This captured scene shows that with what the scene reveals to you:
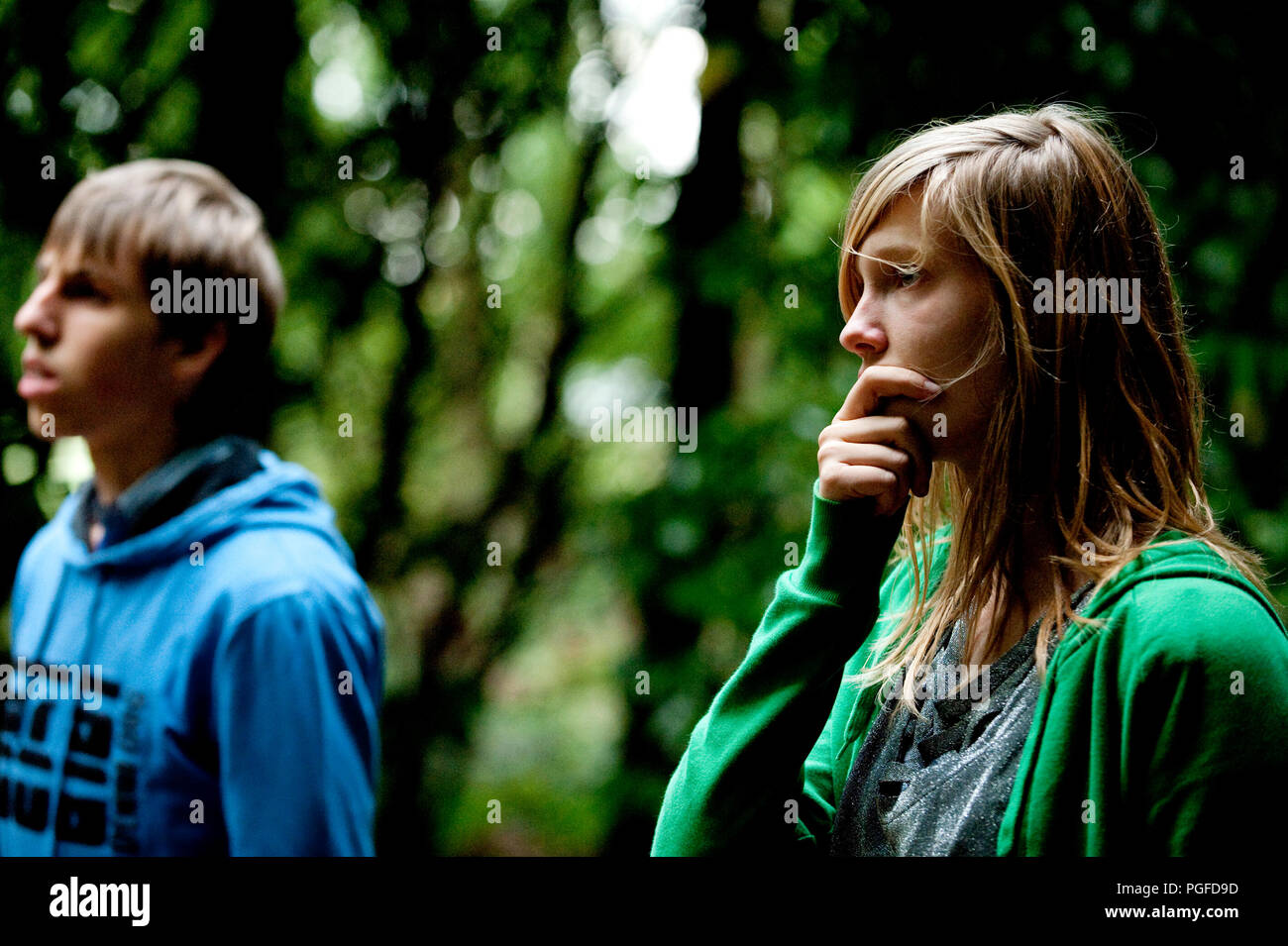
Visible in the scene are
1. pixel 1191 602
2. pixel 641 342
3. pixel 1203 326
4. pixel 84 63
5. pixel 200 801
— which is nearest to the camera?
pixel 1191 602

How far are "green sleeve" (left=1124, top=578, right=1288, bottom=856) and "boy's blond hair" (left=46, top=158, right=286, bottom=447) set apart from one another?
1.87m

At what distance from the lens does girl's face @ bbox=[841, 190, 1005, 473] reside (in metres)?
1.37

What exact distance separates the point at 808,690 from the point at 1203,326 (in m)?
2.12

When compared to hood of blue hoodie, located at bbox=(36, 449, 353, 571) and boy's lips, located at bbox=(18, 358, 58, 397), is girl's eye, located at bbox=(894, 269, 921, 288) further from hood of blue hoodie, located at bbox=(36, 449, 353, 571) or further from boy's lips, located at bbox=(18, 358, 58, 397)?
boy's lips, located at bbox=(18, 358, 58, 397)

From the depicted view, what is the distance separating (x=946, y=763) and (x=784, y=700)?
21cm

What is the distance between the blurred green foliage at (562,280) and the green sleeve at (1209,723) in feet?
3.89

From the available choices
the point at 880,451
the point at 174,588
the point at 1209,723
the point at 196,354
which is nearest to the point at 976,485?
the point at 880,451

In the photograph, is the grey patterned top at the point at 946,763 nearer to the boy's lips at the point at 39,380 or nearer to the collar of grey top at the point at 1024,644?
the collar of grey top at the point at 1024,644

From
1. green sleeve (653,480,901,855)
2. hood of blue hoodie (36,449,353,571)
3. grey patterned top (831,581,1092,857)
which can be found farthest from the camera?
hood of blue hoodie (36,449,353,571)

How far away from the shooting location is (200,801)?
6.15 feet

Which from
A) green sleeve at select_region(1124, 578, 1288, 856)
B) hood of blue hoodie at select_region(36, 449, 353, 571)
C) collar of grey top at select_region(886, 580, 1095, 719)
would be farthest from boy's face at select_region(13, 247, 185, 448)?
green sleeve at select_region(1124, 578, 1288, 856)

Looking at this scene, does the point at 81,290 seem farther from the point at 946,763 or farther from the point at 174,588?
the point at 946,763
